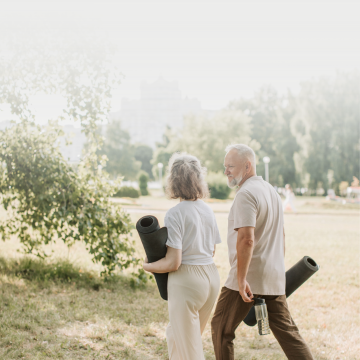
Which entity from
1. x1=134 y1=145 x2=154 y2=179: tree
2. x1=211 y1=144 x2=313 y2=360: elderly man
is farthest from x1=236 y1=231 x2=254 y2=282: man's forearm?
x1=134 y1=145 x2=154 y2=179: tree

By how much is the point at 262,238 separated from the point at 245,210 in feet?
0.98

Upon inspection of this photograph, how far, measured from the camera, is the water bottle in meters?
2.64

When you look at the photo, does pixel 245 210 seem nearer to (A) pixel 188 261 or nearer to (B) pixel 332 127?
(A) pixel 188 261

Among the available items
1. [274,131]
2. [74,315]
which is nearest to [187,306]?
[74,315]

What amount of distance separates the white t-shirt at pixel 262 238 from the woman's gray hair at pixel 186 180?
286 mm

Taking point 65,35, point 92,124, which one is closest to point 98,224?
point 92,124

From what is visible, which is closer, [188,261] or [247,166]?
[188,261]

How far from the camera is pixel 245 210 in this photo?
2.59 m

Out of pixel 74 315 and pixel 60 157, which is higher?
pixel 60 157

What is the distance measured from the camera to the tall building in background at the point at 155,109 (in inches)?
5197

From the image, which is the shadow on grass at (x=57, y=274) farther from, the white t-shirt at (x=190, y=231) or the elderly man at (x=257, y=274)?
the white t-shirt at (x=190, y=231)

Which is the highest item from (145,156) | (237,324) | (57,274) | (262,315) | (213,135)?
(213,135)

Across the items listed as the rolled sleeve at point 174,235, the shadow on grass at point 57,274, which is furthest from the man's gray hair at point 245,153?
the shadow on grass at point 57,274

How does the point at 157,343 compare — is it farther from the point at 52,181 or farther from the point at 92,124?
the point at 92,124
